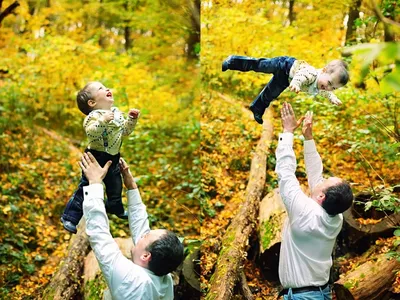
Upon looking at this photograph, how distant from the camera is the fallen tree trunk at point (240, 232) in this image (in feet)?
9.11

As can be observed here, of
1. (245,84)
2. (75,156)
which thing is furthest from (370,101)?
(75,156)

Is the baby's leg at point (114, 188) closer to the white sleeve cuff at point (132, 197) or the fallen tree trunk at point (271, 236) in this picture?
the white sleeve cuff at point (132, 197)

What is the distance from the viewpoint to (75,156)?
513 cm

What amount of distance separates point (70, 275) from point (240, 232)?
1177mm

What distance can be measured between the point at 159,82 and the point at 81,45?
99 cm

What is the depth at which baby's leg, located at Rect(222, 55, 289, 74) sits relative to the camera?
2322mm

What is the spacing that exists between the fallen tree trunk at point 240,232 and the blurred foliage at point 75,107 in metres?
1.21

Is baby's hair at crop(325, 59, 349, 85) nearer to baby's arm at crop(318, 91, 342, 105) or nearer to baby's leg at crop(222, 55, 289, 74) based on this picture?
baby's arm at crop(318, 91, 342, 105)

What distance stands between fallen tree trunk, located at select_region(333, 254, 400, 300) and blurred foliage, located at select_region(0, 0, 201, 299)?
188 centimetres

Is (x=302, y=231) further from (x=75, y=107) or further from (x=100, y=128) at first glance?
(x=75, y=107)

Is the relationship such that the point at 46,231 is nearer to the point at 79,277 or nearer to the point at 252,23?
the point at 79,277

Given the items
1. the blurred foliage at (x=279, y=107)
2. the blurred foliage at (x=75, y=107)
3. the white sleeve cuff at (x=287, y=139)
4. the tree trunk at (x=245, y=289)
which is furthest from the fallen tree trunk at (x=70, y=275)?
the white sleeve cuff at (x=287, y=139)

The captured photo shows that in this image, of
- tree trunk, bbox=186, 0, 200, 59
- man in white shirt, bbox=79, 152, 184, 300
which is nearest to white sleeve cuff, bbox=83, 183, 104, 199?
man in white shirt, bbox=79, 152, 184, 300

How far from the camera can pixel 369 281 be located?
252 centimetres
